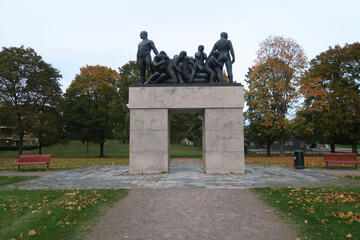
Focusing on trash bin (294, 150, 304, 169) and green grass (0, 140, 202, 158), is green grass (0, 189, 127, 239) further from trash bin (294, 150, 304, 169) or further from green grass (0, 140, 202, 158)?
green grass (0, 140, 202, 158)

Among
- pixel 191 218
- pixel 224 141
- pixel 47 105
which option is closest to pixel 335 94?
pixel 224 141

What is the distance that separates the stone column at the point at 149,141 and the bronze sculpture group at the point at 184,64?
1637mm

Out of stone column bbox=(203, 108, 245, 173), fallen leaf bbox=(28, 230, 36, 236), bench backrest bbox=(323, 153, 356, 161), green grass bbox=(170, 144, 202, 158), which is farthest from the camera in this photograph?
green grass bbox=(170, 144, 202, 158)

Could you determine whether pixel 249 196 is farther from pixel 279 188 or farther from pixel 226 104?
pixel 226 104

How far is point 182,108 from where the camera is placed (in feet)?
34.2

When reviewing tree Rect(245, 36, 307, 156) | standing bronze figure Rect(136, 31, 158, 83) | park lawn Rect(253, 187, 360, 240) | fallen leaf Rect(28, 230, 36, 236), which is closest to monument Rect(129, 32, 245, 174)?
standing bronze figure Rect(136, 31, 158, 83)

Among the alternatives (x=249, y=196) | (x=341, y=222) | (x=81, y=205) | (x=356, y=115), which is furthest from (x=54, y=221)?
(x=356, y=115)

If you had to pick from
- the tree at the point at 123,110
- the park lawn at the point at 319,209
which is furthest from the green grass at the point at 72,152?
the park lawn at the point at 319,209

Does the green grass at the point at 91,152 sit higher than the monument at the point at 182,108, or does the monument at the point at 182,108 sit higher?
the monument at the point at 182,108

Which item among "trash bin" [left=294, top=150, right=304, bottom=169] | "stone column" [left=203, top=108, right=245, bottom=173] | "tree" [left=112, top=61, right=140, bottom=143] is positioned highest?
"tree" [left=112, top=61, right=140, bottom=143]

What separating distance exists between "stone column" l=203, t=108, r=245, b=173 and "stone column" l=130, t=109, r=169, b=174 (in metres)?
1.85

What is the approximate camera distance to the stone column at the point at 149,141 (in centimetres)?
1012

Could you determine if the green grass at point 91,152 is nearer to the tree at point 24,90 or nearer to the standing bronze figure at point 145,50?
the tree at point 24,90

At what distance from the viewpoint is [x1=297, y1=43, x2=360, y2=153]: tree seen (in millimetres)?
22125
